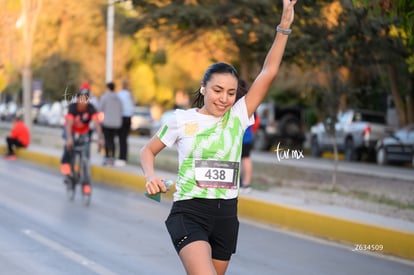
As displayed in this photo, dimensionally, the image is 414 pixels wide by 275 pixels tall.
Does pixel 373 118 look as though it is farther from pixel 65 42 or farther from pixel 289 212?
pixel 289 212

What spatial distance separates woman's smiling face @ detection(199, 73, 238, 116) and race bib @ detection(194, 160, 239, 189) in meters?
0.30

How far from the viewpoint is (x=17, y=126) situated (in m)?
26.6

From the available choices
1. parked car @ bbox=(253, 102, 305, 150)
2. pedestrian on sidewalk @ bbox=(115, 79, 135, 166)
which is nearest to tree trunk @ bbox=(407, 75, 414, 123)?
parked car @ bbox=(253, 102, 305, 150)

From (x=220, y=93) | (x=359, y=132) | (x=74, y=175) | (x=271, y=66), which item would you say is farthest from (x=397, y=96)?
(x=220, y=93)

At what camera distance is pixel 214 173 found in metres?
5.49

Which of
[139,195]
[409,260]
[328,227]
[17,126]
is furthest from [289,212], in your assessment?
[17,126]

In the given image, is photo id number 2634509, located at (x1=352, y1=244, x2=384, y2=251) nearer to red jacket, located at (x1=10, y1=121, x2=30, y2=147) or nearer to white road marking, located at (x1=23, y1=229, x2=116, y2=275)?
white road marking, located at (x1=23, y1=229, x2=116, y2=275)

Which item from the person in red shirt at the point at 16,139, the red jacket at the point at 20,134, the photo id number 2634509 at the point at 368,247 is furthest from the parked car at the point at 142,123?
the photo id number 2634509 at the point at 368,247

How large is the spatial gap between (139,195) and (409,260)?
739cm

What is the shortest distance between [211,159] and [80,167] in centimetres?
960

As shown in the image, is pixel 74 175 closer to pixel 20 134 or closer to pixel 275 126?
pixel 20 134

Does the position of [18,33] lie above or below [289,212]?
Result: above

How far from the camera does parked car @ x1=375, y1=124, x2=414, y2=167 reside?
2831 cm

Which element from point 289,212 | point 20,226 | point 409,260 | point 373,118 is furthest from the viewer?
point 373,118
